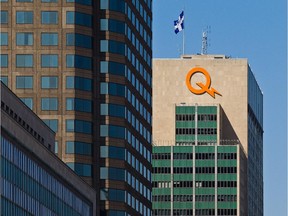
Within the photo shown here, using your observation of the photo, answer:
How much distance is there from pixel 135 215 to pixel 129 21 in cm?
2504

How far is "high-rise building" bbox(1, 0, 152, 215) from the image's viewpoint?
18825cm

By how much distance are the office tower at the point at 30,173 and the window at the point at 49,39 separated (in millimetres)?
32625

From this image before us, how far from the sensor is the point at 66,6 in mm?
190500

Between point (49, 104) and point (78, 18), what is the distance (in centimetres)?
1149

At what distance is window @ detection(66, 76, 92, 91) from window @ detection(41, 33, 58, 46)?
4839 mm

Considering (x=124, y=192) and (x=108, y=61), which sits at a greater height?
(x=108, y=61)

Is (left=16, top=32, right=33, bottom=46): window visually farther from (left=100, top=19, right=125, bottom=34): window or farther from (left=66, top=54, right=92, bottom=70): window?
(left=100, top=19, right=125, bottom=34): window

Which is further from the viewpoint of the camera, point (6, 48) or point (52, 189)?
point (6, 48)

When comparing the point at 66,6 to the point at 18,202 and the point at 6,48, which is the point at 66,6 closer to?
the point at 6,48

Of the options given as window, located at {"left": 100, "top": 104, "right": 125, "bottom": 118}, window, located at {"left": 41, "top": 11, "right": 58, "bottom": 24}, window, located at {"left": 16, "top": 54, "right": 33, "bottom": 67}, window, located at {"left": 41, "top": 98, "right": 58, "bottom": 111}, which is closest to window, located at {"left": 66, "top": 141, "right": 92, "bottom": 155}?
window, located at {"left": 41, "top": 98, "right": 58, "bottom": 111}

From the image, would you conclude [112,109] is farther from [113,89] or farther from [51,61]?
[51,61]

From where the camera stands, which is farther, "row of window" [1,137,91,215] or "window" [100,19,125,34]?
"window" [100,19,125,34]

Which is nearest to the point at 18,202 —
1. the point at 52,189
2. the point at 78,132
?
the point at 52,189

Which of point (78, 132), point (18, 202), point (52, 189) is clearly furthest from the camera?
point (78, 132)
